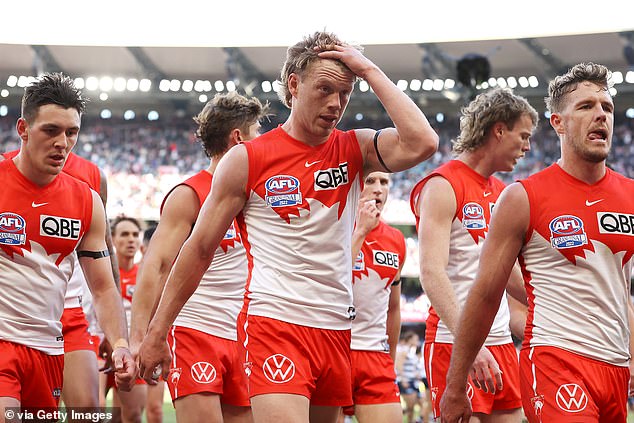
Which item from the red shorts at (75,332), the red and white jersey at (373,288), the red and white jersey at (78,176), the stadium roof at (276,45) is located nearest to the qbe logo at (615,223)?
the red and white jersey at (373,288)

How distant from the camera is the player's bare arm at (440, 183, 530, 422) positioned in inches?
166

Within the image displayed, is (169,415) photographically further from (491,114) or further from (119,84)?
(119,84)

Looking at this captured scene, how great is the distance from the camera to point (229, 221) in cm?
464

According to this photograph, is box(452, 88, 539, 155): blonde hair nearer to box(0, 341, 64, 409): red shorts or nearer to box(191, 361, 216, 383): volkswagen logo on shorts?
box(191, 361, 216, 383): volkswagen logo on shorts

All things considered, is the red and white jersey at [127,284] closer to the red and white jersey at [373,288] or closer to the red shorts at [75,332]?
the red shorts at [75,332]

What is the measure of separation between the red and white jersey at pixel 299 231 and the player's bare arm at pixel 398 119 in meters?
0.28

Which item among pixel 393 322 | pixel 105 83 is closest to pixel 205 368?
pixel 393 322

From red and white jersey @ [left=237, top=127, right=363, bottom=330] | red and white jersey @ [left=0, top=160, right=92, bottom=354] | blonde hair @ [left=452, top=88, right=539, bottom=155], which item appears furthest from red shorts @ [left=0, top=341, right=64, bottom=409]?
blonde hair @ [left=452, top=88, right=539, bottom=155]

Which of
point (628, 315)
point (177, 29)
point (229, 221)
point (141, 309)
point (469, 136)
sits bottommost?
point (628, 315)

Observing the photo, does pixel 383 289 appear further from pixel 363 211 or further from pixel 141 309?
pixel 141 309

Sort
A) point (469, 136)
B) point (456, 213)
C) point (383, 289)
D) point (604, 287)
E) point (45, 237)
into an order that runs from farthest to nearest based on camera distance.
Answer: point (383, 289), point (469, 136), point (456, 213), point (45, 237), point (604, 287)

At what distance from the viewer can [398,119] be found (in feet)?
14.8

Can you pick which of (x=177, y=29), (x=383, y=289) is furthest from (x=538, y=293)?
(x=177, y=29)

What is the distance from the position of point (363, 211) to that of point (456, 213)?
985 millimetres
